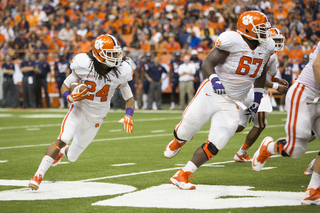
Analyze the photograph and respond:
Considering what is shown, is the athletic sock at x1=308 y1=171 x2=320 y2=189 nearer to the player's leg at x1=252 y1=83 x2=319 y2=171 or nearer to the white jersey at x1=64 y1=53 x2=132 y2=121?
the player's leg at x1=252 y1=83 x2=319 y2=171

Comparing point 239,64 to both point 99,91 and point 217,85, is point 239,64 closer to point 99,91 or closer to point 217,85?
point 217,85

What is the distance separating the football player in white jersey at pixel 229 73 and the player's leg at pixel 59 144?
1101 millimetres

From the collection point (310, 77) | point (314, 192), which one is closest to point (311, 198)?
point (314, 192)

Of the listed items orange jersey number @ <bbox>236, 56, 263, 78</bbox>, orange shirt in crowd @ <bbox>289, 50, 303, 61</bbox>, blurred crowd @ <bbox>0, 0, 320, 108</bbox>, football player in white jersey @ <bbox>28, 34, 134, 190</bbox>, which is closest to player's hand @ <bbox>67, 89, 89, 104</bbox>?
football player in white jersey @ <bbox>28, 34, 134, 190</bbox>

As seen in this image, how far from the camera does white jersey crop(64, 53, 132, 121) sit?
4859 millimetres

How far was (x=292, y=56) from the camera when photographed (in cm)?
1520

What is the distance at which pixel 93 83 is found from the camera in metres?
4.87

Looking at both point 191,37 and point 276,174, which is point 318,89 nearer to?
point 276,174

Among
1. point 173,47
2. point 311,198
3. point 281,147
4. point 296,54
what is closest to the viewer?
point 311,198

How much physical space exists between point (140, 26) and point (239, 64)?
14201mm

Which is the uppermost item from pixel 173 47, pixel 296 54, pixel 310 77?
pixel 173 47

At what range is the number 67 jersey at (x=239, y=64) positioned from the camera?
15.2 ft

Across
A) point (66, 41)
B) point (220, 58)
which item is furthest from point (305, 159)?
point (66, 41)

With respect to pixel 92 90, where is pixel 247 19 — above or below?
above
